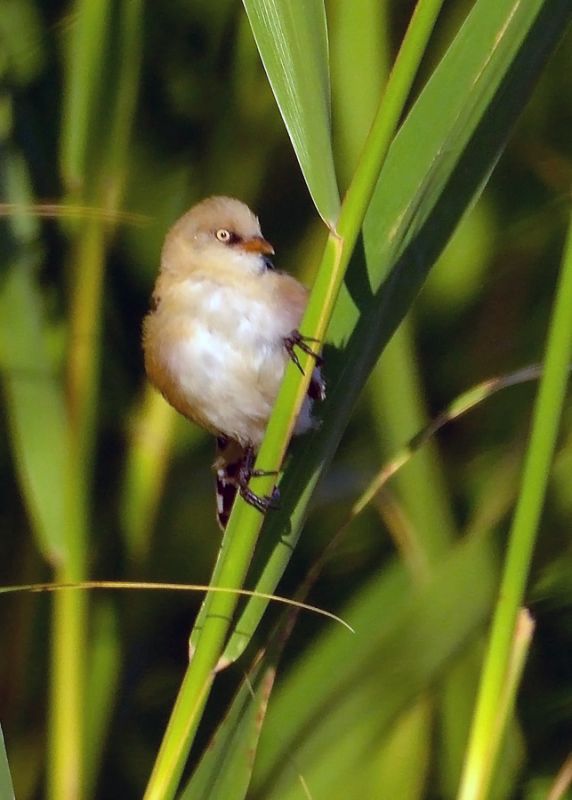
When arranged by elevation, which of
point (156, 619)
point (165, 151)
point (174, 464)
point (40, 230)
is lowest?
point (156, 619)

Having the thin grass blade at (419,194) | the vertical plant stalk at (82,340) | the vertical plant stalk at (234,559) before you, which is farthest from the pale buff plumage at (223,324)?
the vertical plant stalk at (234,559)

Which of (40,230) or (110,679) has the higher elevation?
(40,230)

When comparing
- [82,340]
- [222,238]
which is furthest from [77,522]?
[222,238]

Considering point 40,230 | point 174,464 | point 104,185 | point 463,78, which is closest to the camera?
point 463,78

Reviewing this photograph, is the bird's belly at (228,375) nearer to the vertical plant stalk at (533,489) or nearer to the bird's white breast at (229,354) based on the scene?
the bird's white breast at (229,354)

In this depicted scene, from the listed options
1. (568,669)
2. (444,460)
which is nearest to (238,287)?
(444,460)

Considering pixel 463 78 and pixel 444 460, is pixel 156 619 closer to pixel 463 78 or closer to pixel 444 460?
pixel 444 460

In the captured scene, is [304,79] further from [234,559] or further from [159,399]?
[159,399]
